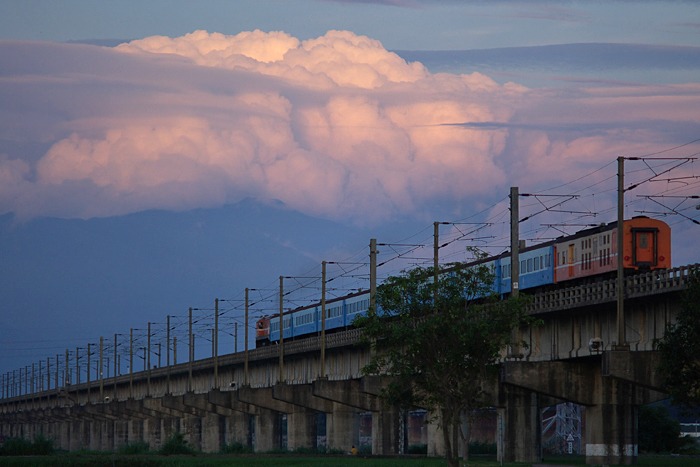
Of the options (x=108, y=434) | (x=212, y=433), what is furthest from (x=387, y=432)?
(x=108, y=434)

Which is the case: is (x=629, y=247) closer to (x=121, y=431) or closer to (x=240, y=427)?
(x=240, y=427)

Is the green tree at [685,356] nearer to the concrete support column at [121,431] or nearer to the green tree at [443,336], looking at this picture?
the green tree at [443,336]

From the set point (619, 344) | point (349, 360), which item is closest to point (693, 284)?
point (619, 344)

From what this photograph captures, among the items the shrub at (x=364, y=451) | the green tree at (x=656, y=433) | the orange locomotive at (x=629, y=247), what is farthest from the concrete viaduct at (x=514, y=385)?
the green tree at (x=656, y=433)

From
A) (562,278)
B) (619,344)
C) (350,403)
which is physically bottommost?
(350,403)

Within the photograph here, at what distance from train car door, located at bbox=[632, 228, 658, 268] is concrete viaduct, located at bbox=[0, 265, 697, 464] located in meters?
2.77

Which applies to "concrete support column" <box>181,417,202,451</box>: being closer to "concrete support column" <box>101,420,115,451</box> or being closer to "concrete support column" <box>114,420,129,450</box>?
"concrete support column" <box>114,420,129,450</box>

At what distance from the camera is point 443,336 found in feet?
129

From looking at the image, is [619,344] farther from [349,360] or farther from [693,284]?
[349,360]

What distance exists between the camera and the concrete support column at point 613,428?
48344mm

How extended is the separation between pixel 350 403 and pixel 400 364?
122ft

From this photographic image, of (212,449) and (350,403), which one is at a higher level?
(350,403)

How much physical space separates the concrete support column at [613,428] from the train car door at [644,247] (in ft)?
23.3

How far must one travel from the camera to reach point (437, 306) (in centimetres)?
4038
